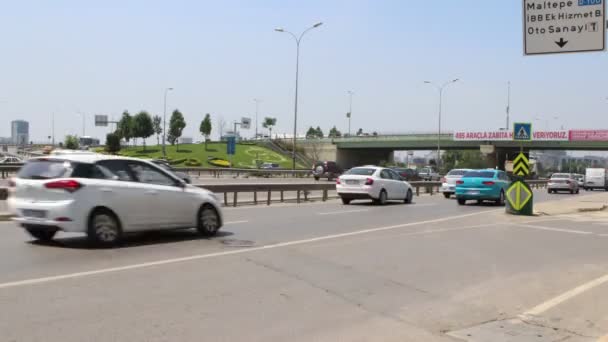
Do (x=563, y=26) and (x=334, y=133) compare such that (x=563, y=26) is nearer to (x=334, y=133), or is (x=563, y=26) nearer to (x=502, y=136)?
(x=502, y=136)

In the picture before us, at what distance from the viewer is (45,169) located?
35.1 feet

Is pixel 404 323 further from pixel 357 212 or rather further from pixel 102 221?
pixel 357 212

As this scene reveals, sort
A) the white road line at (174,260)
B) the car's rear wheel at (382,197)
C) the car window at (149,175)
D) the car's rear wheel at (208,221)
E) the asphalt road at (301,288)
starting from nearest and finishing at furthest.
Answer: the asphalt road at (301,288) → the white road line at (174,260) → the car window at (149,175) → the car's rear wheel at (208,221) → the car's rear wheel at (382,197)

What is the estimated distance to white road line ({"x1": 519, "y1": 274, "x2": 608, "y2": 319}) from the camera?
24.8 ft

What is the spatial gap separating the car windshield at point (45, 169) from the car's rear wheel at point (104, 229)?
90 cm

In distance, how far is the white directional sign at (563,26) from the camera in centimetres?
1689

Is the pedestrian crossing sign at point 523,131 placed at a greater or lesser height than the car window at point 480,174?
greater

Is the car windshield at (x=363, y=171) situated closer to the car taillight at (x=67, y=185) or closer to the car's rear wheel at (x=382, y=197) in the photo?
the car's rear wheel at (x=382, y=197)

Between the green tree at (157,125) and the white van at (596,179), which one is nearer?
the white van at (596,179)

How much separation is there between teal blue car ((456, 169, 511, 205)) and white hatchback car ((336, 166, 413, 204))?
319 cm

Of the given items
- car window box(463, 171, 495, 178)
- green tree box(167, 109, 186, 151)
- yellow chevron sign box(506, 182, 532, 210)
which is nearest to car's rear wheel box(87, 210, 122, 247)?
yellow chevron sign box(506, 182, 532, 210)

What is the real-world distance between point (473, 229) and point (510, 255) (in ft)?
14.9

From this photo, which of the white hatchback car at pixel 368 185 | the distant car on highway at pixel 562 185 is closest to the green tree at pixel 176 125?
the distant car on highway at pixel 562 185

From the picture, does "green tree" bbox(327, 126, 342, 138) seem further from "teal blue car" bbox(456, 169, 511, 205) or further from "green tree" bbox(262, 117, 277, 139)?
"teal blue car" bbox(456, 169, 511, 205)
